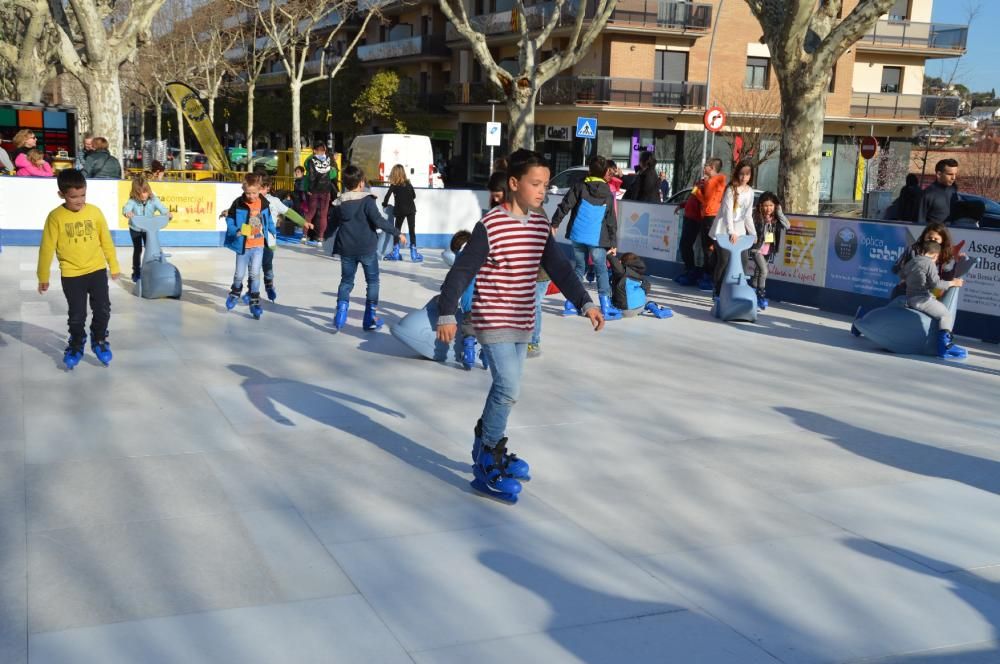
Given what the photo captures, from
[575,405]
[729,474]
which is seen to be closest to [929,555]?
[729,474]

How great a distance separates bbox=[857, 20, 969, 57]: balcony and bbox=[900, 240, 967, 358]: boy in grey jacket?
135 feet

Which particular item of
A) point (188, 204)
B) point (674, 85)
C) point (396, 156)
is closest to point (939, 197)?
point (188, 204)

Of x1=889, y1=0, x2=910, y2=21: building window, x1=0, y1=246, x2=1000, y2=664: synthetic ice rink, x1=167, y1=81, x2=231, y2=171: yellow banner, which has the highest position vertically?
x1=889, y1=0, x2=910, y2=21: building window

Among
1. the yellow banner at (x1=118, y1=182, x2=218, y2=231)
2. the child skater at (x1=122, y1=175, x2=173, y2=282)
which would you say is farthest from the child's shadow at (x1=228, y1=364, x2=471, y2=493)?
the yellow banner at (x1=118, y1=182, x2=218, y2=231)

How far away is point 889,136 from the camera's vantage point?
49.7 metres

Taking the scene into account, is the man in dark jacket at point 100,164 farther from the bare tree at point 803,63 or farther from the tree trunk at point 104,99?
the bare tree at point 803,63

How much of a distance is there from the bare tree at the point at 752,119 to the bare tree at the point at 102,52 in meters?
26.8

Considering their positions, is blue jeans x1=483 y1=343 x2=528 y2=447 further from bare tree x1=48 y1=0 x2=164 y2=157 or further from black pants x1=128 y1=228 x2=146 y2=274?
bare tree x1=48 y1=0 x2=164 y2=157

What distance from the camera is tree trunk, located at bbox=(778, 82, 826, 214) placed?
15797 mm

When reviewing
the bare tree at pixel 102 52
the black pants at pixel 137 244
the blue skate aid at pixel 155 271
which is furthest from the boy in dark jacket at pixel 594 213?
the bare tree at pixel 102 52

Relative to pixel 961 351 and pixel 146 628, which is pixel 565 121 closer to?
pixel 961 351

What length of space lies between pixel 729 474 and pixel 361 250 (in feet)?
16.4

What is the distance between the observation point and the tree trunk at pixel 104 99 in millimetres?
22156

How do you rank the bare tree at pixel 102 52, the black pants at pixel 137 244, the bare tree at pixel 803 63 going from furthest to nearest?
the bare tree at pixel 102 52 → the bare tree at pixel 803 63 → the black pants at pixel 137 244
